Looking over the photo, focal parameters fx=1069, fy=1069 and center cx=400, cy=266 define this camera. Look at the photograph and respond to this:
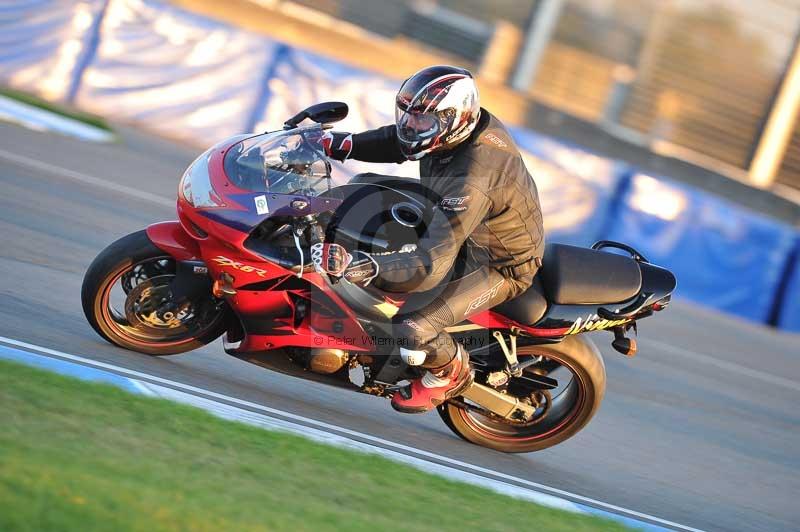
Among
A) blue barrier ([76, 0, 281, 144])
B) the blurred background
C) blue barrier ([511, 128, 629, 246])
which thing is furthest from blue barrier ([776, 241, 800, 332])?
blue barrier ([76, 0, 281, 144])

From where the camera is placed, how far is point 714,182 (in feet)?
67.8

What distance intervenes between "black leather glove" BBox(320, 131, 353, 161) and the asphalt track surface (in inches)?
52.4

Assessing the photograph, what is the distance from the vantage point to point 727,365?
10188mm

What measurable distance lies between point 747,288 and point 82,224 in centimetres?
807

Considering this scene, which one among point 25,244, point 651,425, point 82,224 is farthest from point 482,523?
point 82,224

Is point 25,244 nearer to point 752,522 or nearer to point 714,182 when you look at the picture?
point 752,522

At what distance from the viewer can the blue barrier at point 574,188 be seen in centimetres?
1301

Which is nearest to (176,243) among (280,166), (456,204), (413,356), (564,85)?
(280,166)

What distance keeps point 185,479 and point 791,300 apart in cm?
1040

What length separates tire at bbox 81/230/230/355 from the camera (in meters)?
5.25

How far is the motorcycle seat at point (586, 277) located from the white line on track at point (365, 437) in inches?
38.3

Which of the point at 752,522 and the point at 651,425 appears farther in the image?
the point at 651,425

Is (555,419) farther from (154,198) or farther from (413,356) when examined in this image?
(154,198)

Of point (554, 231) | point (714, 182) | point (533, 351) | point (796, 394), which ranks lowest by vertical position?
point (533, 351)
